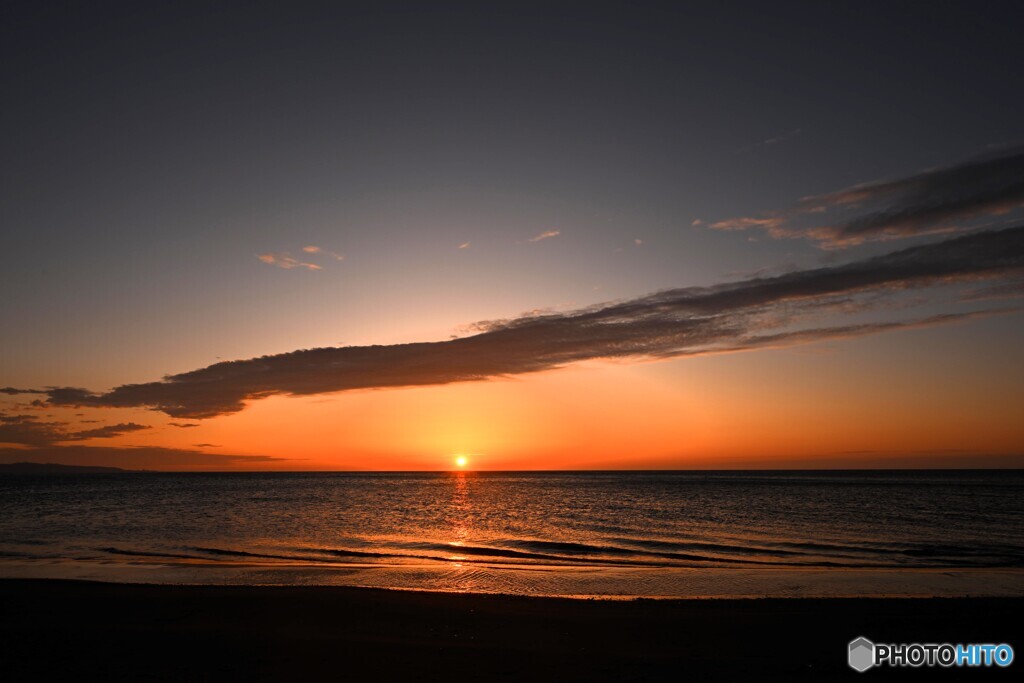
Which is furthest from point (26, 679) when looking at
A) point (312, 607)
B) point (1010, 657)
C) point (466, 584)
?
point (1010, 657)

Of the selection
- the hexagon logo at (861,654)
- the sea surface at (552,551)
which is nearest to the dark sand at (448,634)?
the hexagon logo at (861,654)

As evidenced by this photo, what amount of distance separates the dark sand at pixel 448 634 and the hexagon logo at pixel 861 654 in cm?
26

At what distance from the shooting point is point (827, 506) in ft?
220

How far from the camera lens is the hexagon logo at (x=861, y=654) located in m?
13.9

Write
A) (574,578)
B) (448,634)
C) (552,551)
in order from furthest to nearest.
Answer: (552,551), (574,578), (448,634)

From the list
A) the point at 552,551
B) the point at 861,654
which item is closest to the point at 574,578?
the point at 552,551

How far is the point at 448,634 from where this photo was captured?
52.5 ft

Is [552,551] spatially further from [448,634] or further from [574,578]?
[448,634]

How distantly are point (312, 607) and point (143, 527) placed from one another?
33532mm

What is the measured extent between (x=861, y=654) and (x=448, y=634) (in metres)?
9.95

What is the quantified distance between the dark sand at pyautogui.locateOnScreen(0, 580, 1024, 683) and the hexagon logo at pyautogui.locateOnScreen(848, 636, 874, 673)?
0.87 ft

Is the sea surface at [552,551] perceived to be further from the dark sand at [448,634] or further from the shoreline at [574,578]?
the dark sand at [448,634]

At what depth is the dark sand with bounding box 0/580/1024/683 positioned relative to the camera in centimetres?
1318

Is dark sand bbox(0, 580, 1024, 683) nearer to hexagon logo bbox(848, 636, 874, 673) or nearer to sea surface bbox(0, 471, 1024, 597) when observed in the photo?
hexagon logo bbox(848, 636, 874, 673)
